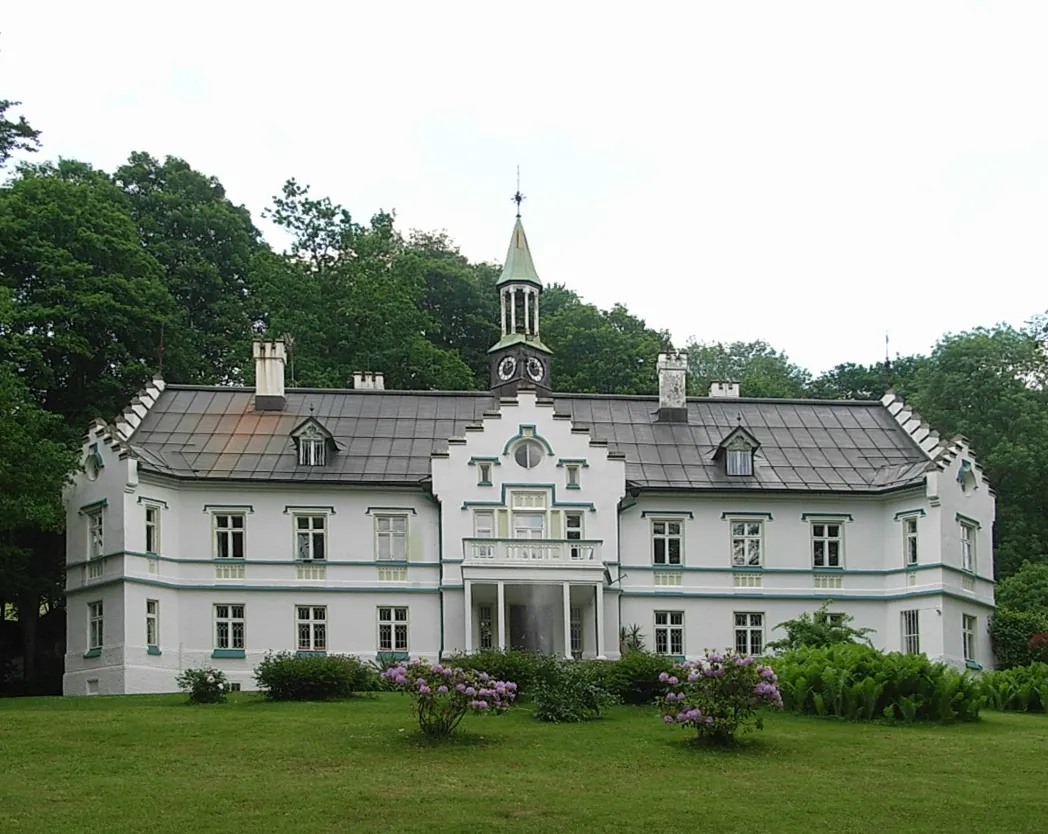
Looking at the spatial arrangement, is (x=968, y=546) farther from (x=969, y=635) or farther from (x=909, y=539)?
(x=969, y=635)

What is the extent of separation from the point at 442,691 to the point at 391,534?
19.1 meters

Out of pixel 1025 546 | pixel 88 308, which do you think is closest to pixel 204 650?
pixel 88 308

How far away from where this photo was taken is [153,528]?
45.6 metres

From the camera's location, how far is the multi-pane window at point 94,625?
4509 centimetres

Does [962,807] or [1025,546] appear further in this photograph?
[1025,546]

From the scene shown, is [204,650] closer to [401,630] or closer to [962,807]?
[401,630]

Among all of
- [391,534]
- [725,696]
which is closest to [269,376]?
[391,534]

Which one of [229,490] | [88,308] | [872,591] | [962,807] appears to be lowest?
[962,807]

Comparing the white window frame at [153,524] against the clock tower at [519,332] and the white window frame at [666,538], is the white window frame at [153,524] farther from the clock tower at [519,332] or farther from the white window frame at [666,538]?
the white window frame at [666,538]

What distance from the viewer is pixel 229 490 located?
46.7 metres

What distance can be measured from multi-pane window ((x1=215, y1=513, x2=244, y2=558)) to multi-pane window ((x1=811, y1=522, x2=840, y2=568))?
16.1 metres

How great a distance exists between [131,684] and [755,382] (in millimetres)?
39485

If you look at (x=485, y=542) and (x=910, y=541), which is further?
(x=910, y=541)

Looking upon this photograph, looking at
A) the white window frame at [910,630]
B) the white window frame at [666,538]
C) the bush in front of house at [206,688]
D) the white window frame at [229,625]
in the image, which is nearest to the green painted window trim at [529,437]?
the white window frame at [666,538]
